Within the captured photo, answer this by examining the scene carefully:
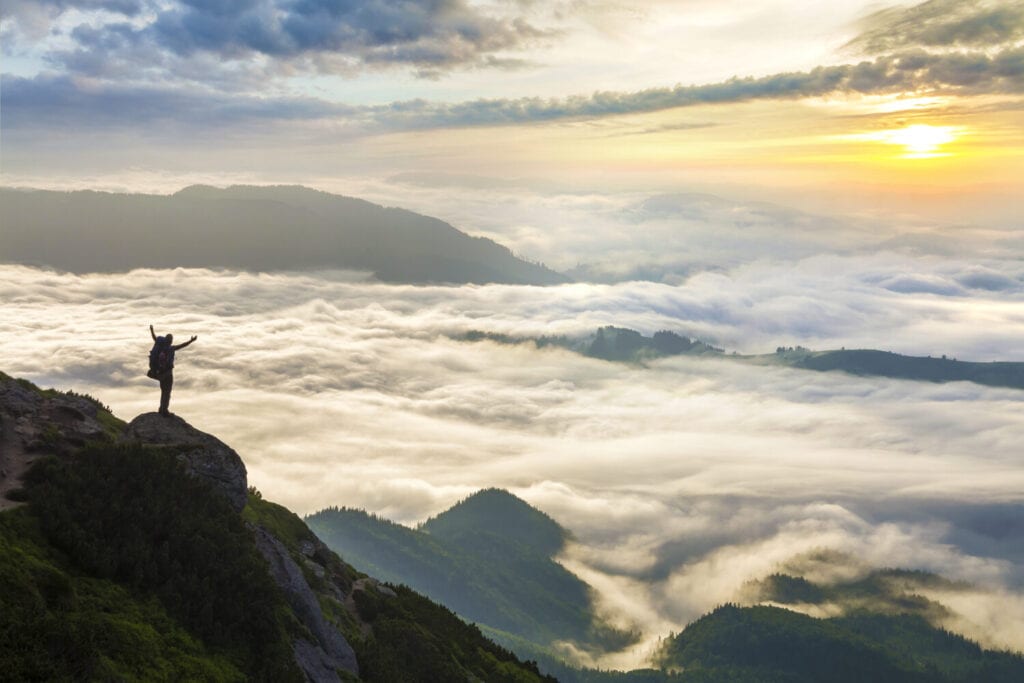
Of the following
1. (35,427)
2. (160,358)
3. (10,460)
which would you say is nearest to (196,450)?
(160,358)

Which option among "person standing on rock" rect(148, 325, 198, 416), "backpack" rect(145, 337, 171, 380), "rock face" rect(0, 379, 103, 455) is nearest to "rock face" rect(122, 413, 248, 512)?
"person standing on rock" rect(148, 325, 198, 416)

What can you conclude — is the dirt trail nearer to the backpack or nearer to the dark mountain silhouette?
the dark mountain silhouette

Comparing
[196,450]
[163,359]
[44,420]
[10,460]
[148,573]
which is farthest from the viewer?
[196,450]

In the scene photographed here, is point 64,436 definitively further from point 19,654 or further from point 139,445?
point 19,654

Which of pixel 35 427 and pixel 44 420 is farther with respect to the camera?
pixel 44 420

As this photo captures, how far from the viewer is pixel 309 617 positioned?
51.4 m

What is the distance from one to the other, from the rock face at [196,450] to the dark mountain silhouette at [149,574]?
0.12 meters

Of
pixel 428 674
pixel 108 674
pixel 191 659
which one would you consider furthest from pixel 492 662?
pixel 108 674

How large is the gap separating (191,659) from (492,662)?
46.3 metres

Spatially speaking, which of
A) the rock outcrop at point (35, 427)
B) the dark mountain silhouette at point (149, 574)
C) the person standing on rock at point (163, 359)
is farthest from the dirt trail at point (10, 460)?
the person standing on rock at point (163, 359)

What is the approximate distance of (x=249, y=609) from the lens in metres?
43.8

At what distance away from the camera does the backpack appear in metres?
54.1

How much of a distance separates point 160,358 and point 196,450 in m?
7.00

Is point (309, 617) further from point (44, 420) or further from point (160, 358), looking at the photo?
point (44, 420)
